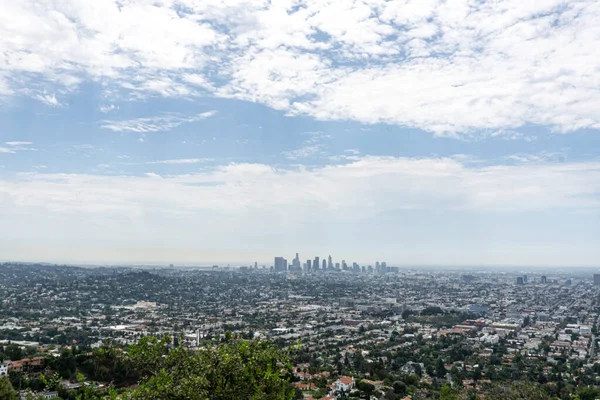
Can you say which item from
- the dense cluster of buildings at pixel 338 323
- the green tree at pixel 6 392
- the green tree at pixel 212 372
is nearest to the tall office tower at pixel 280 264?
the dense cluster of buildings at pixel 338 323

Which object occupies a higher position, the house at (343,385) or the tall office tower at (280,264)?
the tall office tower at (280,264)

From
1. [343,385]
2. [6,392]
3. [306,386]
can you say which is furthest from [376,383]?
[6,392]

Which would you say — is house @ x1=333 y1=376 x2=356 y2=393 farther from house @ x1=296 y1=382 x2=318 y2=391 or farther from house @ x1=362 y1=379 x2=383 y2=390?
house @ x1=296 y1=382 x2=318 y2=391

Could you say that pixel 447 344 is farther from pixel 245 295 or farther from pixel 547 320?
pixel 245 295

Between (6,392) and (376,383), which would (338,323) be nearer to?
(376,383)

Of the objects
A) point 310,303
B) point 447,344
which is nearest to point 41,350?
point 447,344

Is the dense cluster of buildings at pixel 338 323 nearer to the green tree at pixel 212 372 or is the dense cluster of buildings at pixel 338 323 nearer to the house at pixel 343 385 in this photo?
the house at pixel 343 385

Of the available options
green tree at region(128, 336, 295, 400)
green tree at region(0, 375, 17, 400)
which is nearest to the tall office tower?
green tree at region(0, 375, 17, 400)

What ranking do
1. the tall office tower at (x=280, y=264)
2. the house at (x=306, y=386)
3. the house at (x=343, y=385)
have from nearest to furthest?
the house at (x=343, y=385)
the house at (x=306, y=386)
the tall office tower at (x=280, y=264)
